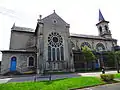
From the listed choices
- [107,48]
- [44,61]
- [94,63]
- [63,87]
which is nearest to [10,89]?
[63,87]

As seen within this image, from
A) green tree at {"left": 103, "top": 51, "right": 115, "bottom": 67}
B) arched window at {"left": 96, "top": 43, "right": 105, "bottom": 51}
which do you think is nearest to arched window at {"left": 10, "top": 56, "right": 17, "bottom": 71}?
green tree at {"left": 103, "top": 51, "right": 115, "bottom": 67}

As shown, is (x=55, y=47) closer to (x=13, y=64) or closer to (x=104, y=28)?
(x=13, y=64)

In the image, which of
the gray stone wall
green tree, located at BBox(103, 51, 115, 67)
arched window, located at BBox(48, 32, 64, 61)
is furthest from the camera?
green tree, located at BBox(103, 51, 115, 67)

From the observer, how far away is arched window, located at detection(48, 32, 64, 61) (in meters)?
24.1

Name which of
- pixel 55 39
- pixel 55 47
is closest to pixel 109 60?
pixel 55 47

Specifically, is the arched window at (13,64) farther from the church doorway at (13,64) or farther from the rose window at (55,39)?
the rose window at (55,39)

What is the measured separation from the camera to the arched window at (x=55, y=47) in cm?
2410

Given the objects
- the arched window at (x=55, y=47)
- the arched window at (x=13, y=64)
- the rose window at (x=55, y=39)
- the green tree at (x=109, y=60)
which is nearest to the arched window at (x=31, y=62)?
the arched window at (x=13, y=64)

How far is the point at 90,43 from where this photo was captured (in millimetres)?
37125

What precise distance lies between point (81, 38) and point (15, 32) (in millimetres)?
21578

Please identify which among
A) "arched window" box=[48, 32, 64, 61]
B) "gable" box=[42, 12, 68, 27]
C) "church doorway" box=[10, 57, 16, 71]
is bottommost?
"church doorway" box=[10, 57, 16, 71]

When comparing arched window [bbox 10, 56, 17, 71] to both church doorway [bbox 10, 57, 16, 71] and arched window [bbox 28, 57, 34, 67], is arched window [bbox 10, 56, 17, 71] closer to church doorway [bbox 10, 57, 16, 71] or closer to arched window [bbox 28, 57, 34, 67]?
church doorway [bbox 10, 57, 16, 71]

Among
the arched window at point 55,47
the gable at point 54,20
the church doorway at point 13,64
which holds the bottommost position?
the church doorway at point 13,64

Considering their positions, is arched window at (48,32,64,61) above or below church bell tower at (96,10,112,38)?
below
